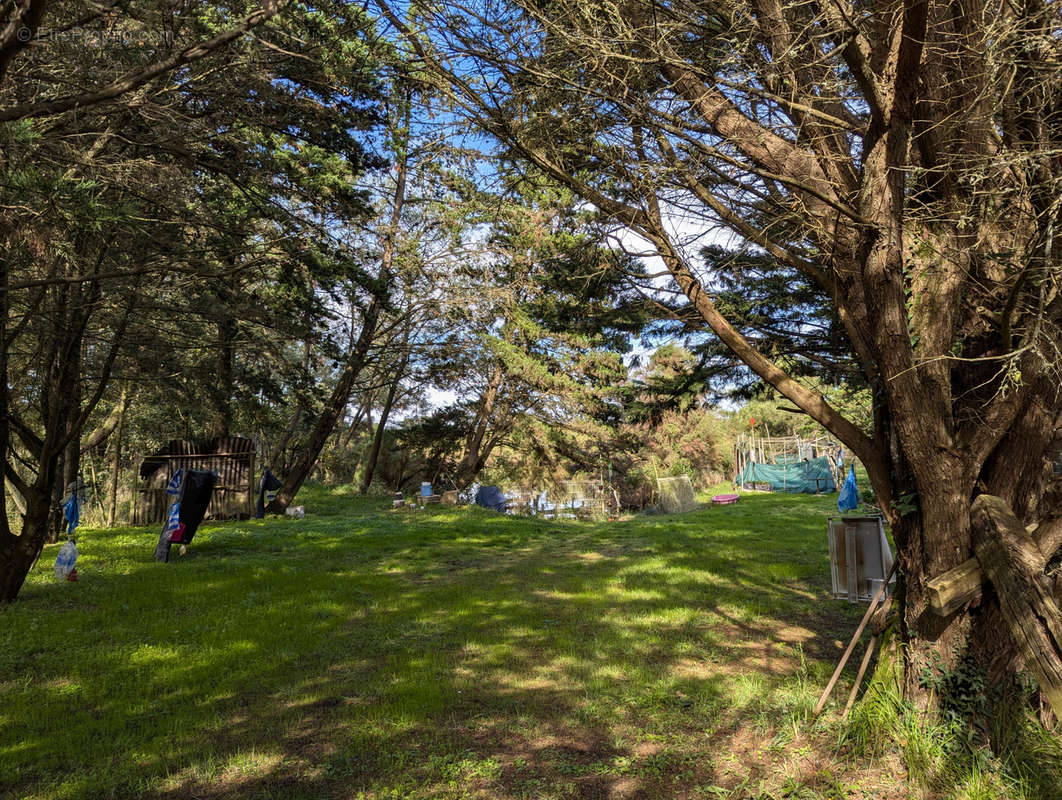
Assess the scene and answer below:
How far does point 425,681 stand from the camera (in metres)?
4.80

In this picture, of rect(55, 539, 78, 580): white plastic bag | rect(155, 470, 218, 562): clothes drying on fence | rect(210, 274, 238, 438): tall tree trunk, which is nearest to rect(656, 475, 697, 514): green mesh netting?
rect(210, 274, 238, 438): tall tree trunk

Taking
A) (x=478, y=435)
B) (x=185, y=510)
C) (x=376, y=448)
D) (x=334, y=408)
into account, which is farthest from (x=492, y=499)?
(x=185, y=510)

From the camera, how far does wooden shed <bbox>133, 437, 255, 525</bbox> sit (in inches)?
590

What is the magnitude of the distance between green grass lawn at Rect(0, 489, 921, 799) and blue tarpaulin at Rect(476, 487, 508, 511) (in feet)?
34.2

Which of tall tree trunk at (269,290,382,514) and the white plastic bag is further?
tall tree trunk at (269,290,382,514)

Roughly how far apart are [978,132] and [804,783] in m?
3.62

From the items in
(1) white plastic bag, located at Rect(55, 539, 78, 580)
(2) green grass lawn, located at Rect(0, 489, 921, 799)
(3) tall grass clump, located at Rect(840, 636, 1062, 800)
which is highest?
(1) white plastic bag, located at Rect(55, 539, 78, 580)

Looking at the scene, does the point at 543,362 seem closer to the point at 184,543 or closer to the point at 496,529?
the point at 496,529

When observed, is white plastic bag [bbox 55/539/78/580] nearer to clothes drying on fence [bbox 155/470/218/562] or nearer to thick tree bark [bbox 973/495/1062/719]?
clothes drying on fence [bbox 155/470/218/562]

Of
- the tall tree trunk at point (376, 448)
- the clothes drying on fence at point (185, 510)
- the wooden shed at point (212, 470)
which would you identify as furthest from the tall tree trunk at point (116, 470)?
the tall tree trunk at point (376, 448)

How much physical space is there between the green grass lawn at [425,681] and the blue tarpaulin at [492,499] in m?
10.4

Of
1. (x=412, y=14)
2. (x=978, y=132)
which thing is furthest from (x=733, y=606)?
(x=412, y=14)

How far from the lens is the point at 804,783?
10.6 ft

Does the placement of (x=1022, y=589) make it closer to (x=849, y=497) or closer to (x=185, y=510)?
(x=185, y=510)
